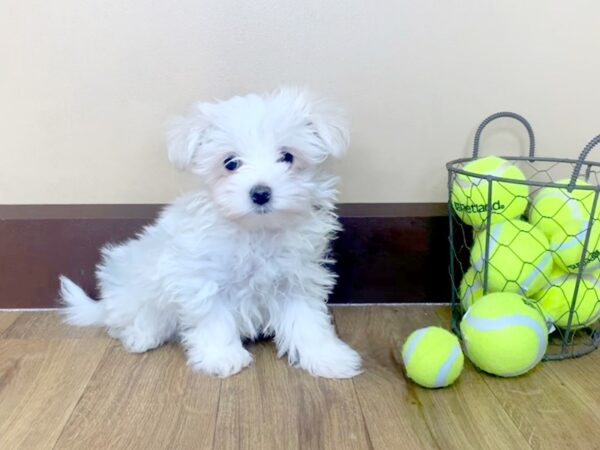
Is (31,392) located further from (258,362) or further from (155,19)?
(155,19)

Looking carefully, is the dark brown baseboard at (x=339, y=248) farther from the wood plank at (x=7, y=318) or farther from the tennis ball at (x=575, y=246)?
the tennis ball at (x=575, y=246)

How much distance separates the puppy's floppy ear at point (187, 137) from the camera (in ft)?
3.92

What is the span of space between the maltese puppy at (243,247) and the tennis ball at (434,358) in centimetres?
14

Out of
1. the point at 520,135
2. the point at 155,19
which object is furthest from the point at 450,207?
the point at 155,19

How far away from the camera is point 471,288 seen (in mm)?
1366

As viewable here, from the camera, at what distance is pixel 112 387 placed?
1178 mm

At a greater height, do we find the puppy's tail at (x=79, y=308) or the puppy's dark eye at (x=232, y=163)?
the puppy's dark eye at (x=232, y=163)

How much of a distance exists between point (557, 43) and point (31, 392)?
140 centimetres

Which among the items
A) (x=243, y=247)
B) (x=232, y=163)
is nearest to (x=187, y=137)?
(x=232, y=163)

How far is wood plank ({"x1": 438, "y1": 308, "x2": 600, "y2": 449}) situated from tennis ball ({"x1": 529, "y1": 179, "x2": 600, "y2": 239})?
29cm

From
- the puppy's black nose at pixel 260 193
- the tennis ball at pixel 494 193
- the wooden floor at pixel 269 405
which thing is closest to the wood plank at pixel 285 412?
the wooden floor at pixel 269 405

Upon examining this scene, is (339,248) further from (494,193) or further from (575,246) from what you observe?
(575,246)

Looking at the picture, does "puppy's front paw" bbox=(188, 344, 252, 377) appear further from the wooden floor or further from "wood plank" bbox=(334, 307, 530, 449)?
"wood plank" bbox=(334, 307, 530, 449)

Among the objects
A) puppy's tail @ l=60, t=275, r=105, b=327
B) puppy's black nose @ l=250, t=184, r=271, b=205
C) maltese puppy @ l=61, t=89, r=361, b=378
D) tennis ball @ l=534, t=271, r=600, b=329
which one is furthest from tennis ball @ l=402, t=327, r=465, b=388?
puppy's tail @ l=60, t=275, r=105, b=327
